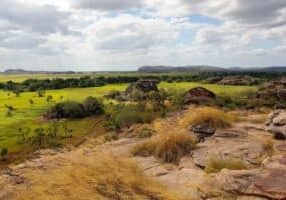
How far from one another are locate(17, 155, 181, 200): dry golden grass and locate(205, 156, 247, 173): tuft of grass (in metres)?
2.15

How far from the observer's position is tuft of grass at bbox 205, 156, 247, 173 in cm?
1159

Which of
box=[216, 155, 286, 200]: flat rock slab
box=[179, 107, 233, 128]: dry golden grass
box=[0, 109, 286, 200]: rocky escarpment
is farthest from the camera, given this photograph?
box=[179, 107, 233, 128]: dry golden grass

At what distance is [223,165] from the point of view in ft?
38.3

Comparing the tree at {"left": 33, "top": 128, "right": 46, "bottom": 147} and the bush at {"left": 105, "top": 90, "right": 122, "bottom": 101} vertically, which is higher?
the bush at {"left": 105, "top": 90, "right": 122, "bottom": 101}

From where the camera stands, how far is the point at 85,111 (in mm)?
55719

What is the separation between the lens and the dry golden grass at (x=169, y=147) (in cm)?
1385

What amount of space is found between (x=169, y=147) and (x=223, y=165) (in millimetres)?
2687

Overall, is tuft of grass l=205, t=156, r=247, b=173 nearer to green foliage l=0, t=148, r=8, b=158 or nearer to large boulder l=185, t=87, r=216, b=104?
green foliage l=0, t=148, r=8, b=158

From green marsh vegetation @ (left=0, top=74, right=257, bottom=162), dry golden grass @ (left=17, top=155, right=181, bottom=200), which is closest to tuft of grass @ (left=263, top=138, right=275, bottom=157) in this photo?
dry golden grass @ (left=17, top=155, right=181, bottom=200)

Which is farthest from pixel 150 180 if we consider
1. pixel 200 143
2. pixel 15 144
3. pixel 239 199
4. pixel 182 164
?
pixel 15 144

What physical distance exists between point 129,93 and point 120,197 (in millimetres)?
64387

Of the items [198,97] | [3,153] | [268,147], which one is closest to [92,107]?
[198,97]

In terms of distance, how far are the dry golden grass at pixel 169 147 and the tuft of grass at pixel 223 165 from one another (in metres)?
1.69

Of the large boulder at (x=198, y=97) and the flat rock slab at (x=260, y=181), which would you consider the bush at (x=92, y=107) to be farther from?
the flat rock slab at (x=260, y=181)
